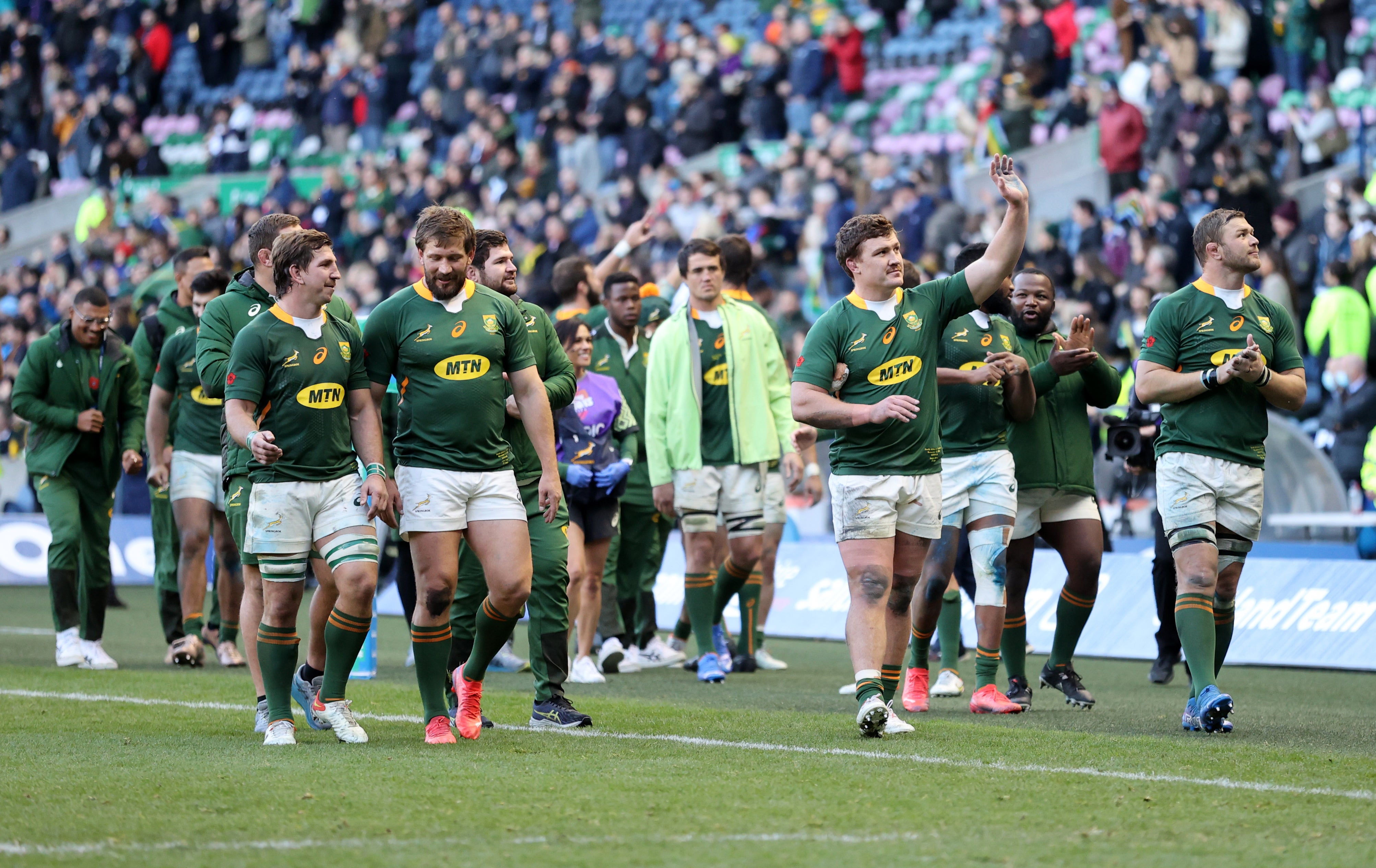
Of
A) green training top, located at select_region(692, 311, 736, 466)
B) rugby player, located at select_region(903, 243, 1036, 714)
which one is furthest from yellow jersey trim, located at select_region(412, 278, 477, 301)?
Result: green training top, located at select_region(692, 311, 736, 466)

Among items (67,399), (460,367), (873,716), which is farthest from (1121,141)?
(460,367)

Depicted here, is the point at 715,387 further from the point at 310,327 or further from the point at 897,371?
the point at 310,327

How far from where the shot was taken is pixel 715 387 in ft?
33.6

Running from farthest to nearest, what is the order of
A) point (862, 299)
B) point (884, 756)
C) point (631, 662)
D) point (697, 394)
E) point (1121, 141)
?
point (1121, 141)
point (631, 662)
point (697, 394)
point (862, 299)
point (884, 756)

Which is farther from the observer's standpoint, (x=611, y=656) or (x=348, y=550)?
(x=611, y=656)

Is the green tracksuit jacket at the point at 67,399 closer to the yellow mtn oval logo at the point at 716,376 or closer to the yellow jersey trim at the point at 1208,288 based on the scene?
Result: the yellow mtn oval logo at the point at 716,376

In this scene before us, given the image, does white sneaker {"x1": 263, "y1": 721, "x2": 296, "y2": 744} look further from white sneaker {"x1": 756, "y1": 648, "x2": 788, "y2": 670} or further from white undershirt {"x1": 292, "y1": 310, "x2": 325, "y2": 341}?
white sneaker {"x1": 756, "y1": 648, "x2": 788, "y2": 670}

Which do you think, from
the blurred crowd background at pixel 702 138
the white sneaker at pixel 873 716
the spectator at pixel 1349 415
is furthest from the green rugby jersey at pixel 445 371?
the spectator at pixel 1349 415

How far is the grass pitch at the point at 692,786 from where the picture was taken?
482cm

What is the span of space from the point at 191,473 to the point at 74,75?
25901mm

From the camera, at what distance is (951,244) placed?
715 inches

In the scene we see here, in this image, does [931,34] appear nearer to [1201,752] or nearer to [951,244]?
[951,244]

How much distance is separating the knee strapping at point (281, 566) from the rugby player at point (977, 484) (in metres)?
3.14

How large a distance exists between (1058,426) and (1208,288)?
51.0 inches
